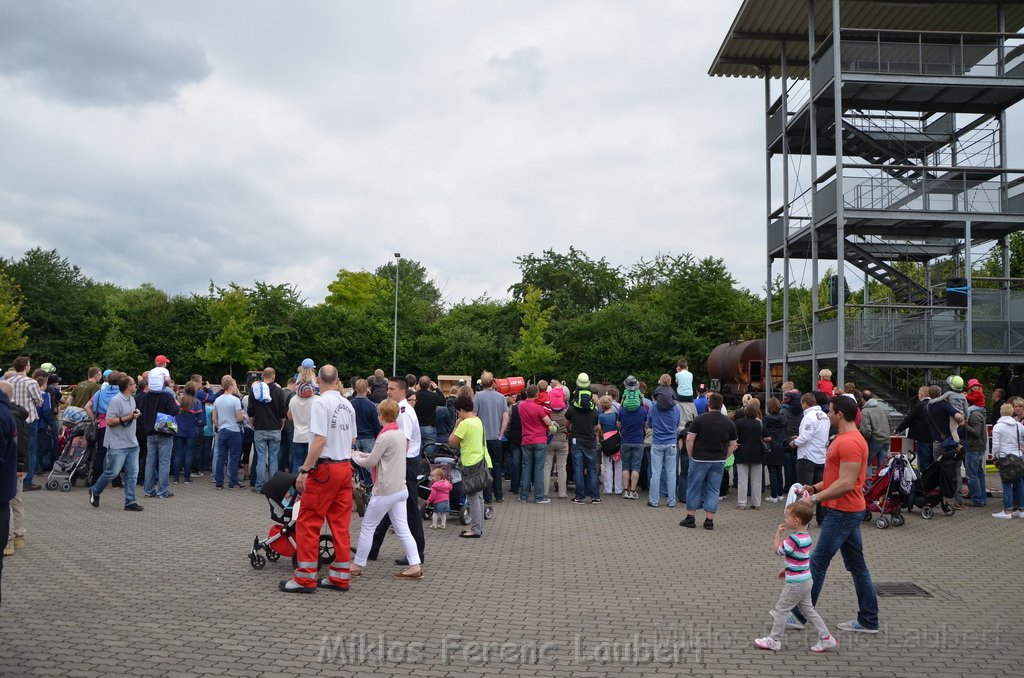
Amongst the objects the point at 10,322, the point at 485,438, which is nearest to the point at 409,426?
the point at 485,438

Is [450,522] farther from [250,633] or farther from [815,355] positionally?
[815,355]

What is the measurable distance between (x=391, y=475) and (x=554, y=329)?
39394 mm

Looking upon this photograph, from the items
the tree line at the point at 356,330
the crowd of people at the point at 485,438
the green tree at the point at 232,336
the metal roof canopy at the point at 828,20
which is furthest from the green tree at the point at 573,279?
the crowd of people at the point at 485,438

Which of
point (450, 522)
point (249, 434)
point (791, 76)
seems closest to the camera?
point (450, 522)

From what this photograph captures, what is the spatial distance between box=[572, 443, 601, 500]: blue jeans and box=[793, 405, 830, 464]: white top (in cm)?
336

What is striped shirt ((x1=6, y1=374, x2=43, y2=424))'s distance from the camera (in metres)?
11.3

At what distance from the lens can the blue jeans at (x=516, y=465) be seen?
549 inches

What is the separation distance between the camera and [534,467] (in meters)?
13.6

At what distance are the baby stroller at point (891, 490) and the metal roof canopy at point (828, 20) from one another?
1696 cm

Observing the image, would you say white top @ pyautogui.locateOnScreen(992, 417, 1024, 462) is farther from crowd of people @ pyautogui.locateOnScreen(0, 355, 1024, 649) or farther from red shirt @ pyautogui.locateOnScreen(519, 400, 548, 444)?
red shirt @ pyautogui.locateOnScreen(519, 400, 548, 444)

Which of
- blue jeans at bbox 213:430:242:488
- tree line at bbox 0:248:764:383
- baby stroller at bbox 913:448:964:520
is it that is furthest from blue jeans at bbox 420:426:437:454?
tree line at bbox 0:248:764:383

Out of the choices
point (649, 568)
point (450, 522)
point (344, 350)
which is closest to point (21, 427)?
point (450, 522)

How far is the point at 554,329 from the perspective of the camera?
1853 inches

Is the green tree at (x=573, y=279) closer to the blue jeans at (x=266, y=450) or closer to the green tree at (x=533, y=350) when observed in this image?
the green tree at (x=533, y=350)
